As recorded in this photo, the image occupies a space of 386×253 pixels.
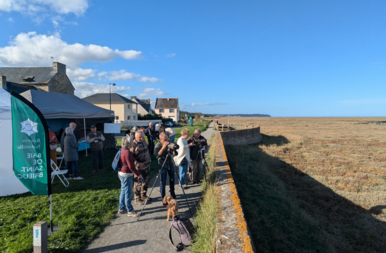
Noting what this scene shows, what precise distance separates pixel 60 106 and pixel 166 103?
5123 centimetres

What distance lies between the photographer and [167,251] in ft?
12.2

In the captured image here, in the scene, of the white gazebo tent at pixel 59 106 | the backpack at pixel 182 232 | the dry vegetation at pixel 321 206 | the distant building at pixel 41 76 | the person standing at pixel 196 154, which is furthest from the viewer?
the distant building at pixel 41 76

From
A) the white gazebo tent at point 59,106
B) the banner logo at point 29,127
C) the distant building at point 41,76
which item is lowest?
the banner logo at point 29,127

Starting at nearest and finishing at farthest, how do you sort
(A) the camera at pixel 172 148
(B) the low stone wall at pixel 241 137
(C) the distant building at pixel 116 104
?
(A) the camera at pixel 172 148 → (B) the low stone wall at pixel 241 137 → (C) the distant building at pixel 116 104

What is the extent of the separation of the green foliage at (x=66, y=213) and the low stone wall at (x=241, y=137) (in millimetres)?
12821

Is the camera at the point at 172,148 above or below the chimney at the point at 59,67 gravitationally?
below

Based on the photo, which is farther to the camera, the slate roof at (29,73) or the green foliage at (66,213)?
the slate roof at (29,73)

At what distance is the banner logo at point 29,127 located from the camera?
441 centimetres

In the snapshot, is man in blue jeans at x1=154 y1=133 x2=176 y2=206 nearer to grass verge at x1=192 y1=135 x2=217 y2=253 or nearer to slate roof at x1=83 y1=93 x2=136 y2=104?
grass verge at x1=192 y1=135 x2=217 y2=253

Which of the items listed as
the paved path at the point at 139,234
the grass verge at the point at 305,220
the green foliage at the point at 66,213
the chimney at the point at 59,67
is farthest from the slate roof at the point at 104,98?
the paved path at the point at 139,234

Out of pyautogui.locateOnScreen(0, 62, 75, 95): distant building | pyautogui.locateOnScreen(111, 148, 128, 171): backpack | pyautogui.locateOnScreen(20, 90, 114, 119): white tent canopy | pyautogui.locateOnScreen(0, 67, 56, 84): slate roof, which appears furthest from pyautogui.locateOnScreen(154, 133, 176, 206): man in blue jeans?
pyautogui.locateOnScreen(0, 67, 56, 84): slate roof

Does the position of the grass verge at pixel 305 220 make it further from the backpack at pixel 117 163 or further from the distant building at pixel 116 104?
the distant building at pixel 116 104

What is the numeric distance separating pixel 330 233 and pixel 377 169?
1210 centimetres

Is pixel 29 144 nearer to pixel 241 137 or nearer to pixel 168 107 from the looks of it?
pixel 241 137
